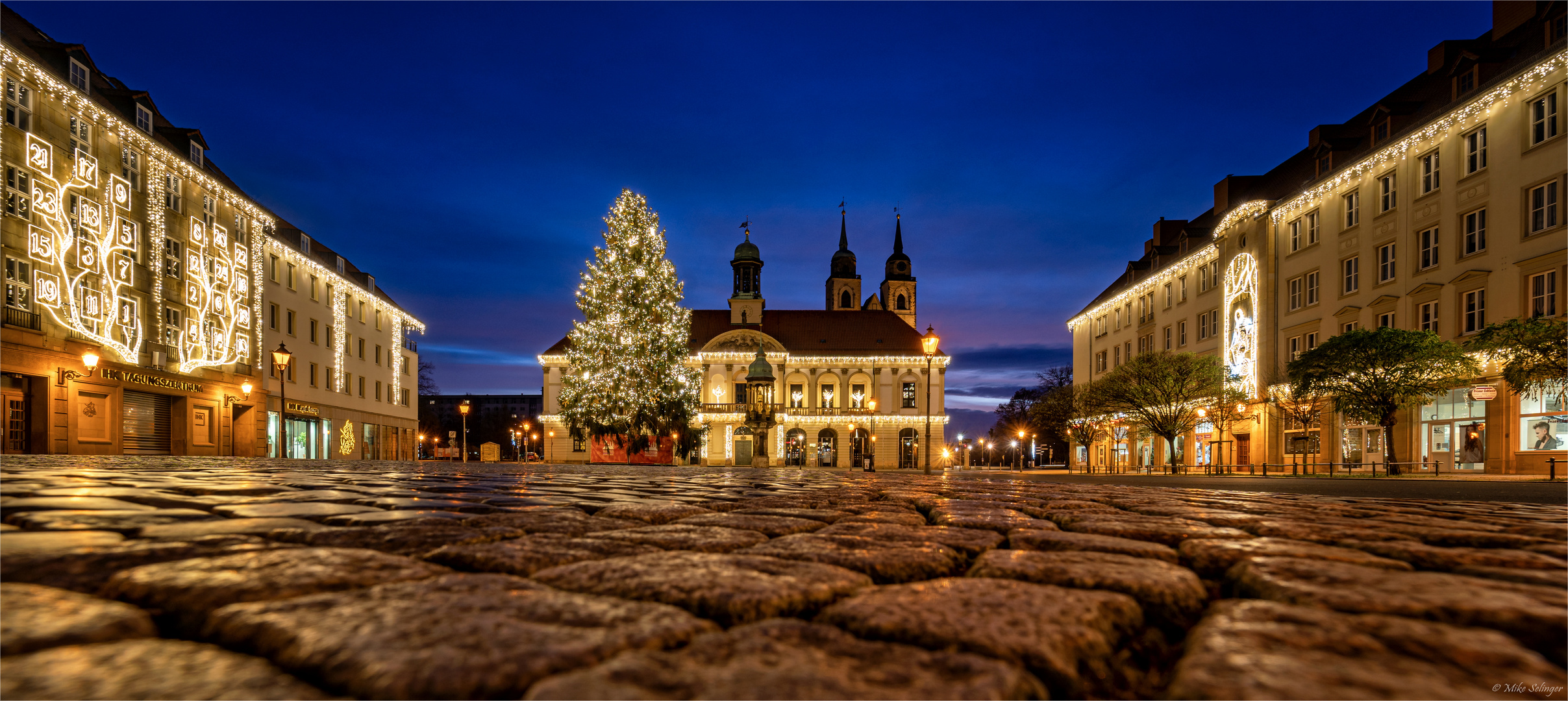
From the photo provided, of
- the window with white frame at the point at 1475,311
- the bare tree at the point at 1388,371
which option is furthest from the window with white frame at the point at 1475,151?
the bare tree at the point at 1388,371

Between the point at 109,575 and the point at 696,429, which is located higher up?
the point at 109,575

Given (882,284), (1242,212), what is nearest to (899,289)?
(882,284)

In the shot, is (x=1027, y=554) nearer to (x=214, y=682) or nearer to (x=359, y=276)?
(x=214, y=682)

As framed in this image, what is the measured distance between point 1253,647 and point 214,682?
1.46 m

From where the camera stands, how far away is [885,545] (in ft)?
8.25

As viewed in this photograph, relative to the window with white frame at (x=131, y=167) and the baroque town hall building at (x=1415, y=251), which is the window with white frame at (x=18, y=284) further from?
the baroque town hall building at (x=1415, y=251)

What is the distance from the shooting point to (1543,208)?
2214 cm

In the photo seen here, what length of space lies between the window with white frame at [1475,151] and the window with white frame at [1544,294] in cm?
415

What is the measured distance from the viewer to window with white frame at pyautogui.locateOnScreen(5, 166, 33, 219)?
21219 millimetres

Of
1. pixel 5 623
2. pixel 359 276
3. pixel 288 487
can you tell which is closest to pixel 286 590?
pixel 5 623

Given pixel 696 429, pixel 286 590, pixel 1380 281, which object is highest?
pixel 1380 281

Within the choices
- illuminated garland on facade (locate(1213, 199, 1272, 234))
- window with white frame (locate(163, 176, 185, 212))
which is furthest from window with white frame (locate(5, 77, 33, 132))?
illuminated garland on facade (locate(1213, 199, 1272, 234))

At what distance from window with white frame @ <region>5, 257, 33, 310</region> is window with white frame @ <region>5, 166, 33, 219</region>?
1.34m

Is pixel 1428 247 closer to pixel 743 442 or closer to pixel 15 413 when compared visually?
pixel 743 442
